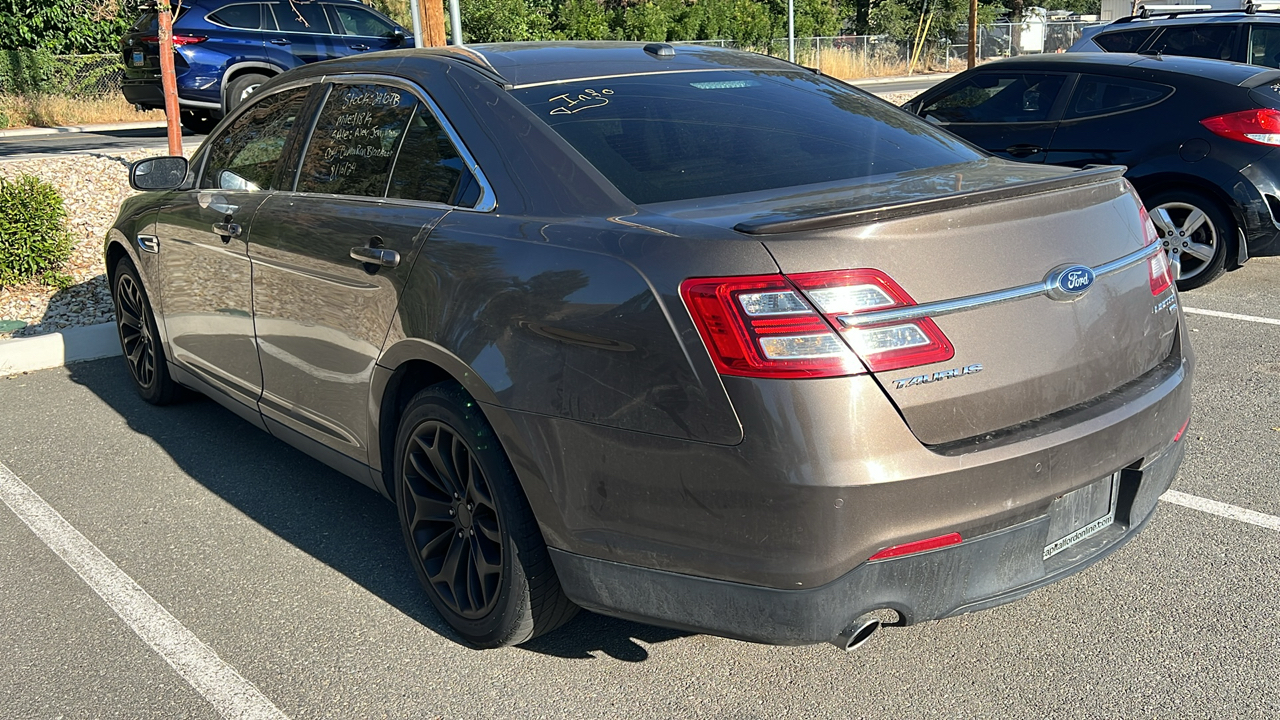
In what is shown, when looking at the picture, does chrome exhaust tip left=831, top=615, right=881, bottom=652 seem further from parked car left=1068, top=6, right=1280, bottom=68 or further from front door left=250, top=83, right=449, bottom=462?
parked car left=1068, top=6, right=1280, bottom=68

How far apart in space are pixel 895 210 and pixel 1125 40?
9.80m

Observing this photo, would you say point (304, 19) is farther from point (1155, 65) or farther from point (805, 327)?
point (805, 327)

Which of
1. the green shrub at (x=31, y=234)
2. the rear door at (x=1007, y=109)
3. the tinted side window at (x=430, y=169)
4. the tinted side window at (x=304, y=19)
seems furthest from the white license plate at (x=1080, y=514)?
the tinted side window at (x=304, y=19)

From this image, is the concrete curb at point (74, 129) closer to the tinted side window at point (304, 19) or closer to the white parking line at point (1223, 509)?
the tinted side window at point (304, 19)

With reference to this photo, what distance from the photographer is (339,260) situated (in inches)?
139

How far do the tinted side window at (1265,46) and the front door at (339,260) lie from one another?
9.45 m

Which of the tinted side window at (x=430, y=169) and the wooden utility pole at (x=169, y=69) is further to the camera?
the wooden utility pole at (x=169, y=69)

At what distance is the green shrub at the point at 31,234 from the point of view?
7762 millimetres

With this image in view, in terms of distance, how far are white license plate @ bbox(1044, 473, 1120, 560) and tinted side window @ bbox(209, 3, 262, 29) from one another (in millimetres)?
14408

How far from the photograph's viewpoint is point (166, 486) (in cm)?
461

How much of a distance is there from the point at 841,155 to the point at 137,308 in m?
3.81

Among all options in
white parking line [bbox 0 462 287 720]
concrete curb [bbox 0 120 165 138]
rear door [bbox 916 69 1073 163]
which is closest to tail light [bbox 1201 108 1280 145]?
rear door [bbox 916 69 1073 163]

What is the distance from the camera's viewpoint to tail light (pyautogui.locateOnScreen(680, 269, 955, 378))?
2373 millimetres

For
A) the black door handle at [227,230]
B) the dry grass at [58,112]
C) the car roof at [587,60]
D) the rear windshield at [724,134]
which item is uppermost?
the car roof at [587,60]
